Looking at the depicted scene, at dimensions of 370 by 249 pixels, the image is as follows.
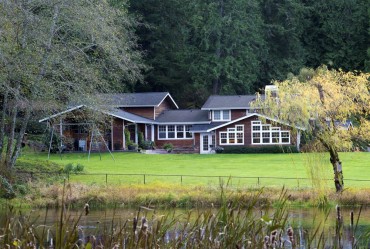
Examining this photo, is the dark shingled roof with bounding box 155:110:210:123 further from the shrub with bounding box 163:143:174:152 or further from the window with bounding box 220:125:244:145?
the window with bounding box 220:125:244:145

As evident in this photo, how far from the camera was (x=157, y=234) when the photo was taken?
7855 mm

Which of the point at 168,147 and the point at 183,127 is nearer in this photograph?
the point at 168,147

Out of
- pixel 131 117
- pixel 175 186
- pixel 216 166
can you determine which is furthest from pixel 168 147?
pixel 175 186

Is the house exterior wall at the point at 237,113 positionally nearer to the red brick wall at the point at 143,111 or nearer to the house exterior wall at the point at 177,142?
the house exterior wall at the point at 177,142

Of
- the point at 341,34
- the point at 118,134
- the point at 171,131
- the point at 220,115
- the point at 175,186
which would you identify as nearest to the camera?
the point at 175,186

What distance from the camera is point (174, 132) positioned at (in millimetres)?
69875

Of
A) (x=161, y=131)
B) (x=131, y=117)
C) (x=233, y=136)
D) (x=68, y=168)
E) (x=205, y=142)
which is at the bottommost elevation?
(x=68, y=168)

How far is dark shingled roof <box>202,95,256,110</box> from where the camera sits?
222 feet

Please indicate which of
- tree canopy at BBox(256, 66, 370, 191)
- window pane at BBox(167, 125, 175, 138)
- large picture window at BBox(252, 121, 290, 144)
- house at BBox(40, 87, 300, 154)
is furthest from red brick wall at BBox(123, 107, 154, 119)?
tree canopy at BBox(256, 66, 370, 191)

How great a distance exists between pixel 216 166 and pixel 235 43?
31022 mm

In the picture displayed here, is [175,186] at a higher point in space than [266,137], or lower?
lower

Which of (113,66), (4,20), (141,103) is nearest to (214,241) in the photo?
(4,20)

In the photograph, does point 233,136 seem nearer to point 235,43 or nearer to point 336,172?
point 235,43

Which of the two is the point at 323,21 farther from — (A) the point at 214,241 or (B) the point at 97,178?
(A) the point at 214,241
